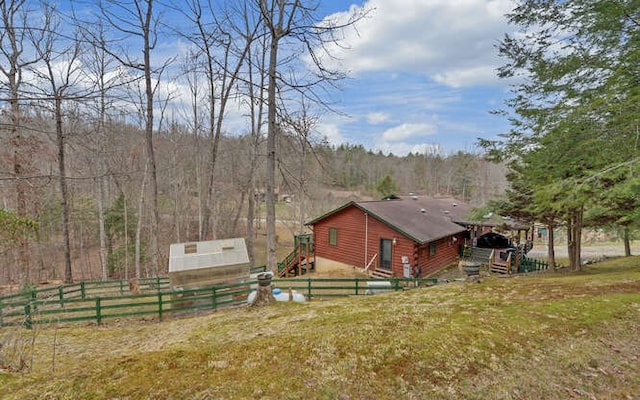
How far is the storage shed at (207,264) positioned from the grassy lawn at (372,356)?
147 inches

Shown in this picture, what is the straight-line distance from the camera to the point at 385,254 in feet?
54.0

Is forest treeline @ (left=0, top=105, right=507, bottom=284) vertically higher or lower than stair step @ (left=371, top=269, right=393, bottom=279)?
higher

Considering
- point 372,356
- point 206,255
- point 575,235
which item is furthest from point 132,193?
point 575,235

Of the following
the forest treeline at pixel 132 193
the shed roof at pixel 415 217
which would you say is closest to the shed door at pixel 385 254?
the shed roof at pixel 415 217

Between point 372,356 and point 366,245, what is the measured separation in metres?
13.0

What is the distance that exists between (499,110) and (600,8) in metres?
3.24

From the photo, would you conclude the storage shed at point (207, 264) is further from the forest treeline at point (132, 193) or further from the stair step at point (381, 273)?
the stair step at point (381, 273)

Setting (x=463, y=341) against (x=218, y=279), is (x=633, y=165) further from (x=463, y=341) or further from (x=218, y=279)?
(x=218, y=279)

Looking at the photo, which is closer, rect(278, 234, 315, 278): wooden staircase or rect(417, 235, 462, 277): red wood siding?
rect(417, 235, 462, 277): red wood siding

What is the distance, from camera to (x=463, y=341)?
4.52 meters

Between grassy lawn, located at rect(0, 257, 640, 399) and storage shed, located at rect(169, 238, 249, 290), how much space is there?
3.73 metres

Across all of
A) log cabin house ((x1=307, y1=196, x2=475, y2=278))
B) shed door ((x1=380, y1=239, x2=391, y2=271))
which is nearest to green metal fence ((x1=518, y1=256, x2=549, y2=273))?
log cabin house ((x1=307, y1=196, x2=475, y2=278))

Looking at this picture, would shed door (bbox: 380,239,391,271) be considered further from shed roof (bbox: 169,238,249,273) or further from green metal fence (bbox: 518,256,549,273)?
shed roof (bbox: 169,238,249,273)

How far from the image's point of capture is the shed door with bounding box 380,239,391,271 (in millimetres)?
16281
